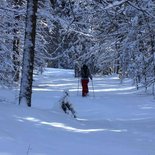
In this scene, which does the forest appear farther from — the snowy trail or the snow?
the snow

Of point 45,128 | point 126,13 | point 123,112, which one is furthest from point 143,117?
point 45,128

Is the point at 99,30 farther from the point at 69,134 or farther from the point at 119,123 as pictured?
the point at 69,134

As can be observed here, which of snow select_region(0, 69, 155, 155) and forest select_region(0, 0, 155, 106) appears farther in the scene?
forest select_region(0, 0, 155, 106)

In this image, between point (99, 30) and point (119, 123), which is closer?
point (119, 123)

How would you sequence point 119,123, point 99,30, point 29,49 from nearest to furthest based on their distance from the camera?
point 29,49
point 119,123
point 99,30

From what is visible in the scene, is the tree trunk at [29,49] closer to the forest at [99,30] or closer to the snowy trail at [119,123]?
the forest at [99,30]

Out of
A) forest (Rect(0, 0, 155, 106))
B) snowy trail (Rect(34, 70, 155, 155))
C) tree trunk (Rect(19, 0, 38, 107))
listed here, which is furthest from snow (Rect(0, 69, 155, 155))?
forest (Rect(0, 0, 155, 106))

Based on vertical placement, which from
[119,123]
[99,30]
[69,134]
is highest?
[99,30]

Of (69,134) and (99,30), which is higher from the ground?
(99,30)

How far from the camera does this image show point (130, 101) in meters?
19.7

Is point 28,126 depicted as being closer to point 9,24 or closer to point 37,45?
point 9,24

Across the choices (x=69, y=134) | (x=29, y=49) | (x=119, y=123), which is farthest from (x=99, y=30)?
(x=69, y=134)

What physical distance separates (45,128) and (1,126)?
121 cm

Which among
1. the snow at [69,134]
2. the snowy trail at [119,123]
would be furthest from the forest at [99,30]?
the snow at [69,134]
